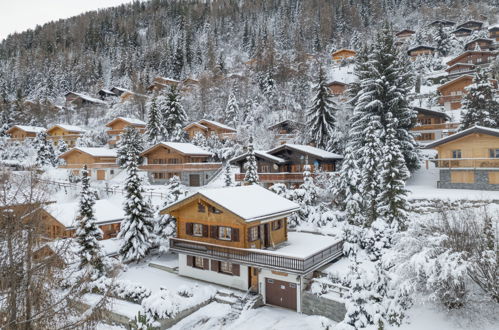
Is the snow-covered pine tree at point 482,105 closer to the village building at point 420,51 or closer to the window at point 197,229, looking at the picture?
the window at point 197,229

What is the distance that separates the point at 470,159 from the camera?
32531mm

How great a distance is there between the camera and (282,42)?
110 m

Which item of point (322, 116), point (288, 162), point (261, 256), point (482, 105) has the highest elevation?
point (322, 116)

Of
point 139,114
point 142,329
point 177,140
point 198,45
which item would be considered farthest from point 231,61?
point 142,329

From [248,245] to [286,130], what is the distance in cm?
3787

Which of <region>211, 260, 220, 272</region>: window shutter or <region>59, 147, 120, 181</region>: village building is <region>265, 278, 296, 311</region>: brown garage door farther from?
<region>59, 147, 120, 181</region>: village building

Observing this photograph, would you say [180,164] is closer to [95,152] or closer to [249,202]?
[95,152]

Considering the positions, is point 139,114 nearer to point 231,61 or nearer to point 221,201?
point 231,61

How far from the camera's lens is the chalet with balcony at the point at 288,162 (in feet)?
130

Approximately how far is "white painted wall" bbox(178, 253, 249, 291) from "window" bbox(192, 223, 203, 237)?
213cm

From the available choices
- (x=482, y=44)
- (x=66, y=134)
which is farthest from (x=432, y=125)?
(x=66, y=134)

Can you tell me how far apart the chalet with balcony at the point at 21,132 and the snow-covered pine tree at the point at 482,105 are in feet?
263

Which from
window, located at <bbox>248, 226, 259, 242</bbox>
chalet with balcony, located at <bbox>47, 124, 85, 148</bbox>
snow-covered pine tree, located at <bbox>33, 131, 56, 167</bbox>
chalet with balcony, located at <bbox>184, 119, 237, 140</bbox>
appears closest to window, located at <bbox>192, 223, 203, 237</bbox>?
window, located at <bbox>248, 226, 259, 242</bbox>

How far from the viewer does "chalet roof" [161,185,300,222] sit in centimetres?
2308
